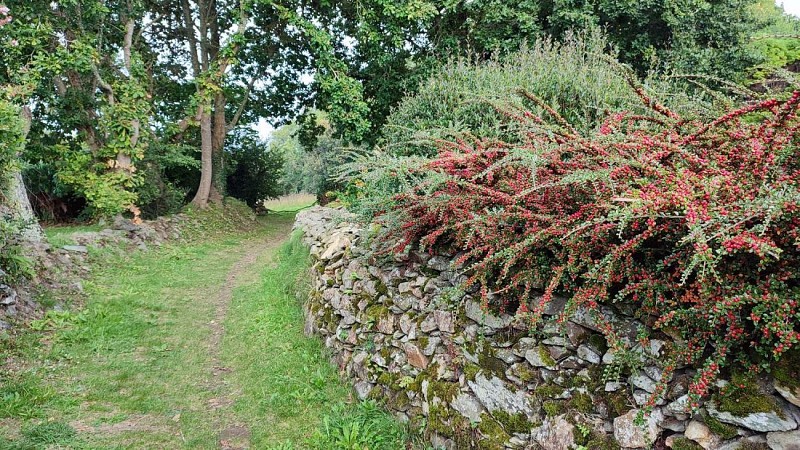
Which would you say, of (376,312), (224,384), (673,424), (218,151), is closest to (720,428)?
(673,424)

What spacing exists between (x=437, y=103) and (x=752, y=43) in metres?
8.18

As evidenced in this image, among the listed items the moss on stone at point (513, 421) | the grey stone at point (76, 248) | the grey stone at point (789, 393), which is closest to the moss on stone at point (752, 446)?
the grey stone at point (789, 393)

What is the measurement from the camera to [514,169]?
334cm

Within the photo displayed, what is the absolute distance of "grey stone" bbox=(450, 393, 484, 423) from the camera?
2795 millimetres

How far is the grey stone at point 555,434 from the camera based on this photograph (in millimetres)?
2354

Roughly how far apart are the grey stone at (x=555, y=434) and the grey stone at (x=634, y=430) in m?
0.23

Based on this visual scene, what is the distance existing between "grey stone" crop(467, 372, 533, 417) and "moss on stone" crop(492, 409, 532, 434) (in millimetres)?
21

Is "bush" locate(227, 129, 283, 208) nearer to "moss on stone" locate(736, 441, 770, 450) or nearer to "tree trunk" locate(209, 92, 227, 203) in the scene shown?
"tree trunk" locate(209, 92, 227, 203)

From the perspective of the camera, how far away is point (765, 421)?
1.85 meters

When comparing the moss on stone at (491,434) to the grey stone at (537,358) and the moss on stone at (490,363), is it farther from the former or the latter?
the grey stone at (537,358)

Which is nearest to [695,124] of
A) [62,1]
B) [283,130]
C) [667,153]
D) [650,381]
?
[667,153]

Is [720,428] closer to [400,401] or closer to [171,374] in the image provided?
[400,401]

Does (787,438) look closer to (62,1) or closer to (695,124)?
(695,124)

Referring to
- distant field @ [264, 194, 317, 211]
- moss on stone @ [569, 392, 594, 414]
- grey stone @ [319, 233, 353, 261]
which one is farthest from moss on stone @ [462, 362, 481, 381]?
distant field @ [264, 194, 317, 211]
